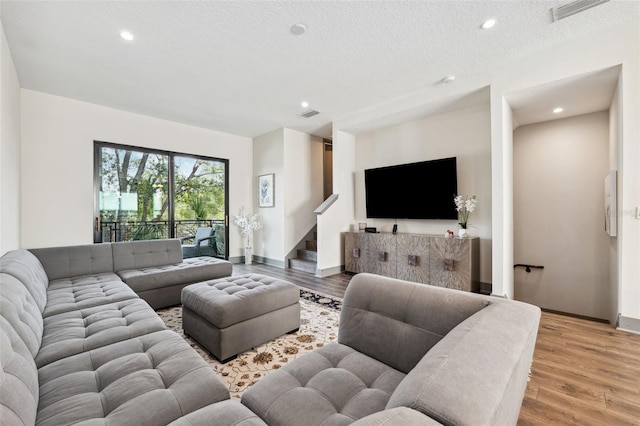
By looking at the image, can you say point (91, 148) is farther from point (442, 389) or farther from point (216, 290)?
point (442, 389)

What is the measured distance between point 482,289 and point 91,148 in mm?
6407

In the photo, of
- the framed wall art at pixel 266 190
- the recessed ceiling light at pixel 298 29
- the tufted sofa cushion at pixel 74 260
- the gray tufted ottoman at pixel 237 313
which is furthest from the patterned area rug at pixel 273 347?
the framed wall art at pixel 266 190

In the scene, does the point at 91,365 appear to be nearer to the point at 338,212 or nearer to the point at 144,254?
the point at 144,254

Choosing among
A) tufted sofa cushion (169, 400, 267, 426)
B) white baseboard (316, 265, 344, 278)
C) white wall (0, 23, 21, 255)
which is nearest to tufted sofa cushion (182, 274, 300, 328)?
tufted sofa cushion (169, 400, 267, 426)

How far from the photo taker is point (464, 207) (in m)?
4.04

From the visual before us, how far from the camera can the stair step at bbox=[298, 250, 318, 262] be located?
216 inches

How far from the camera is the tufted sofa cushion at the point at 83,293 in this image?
2041 millimetres

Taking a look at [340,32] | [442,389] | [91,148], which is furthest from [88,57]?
[442,389]

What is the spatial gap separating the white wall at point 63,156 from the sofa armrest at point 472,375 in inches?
209

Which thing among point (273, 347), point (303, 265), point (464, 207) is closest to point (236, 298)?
point (273, 347)

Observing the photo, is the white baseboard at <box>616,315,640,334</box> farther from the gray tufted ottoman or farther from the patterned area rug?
the gray tufted ottoman

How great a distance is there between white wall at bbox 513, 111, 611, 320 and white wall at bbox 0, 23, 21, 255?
625 cm

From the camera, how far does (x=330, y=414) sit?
0.97 metres

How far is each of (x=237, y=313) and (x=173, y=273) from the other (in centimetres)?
156
